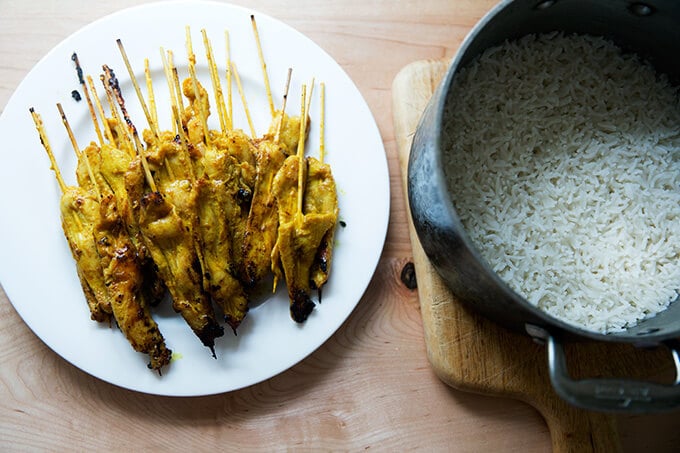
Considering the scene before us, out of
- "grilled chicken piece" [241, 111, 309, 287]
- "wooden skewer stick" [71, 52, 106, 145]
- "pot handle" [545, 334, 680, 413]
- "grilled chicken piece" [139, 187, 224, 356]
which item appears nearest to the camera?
"pot handle" [545, 334, 680, 413]

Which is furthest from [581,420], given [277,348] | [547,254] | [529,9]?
[529,9]

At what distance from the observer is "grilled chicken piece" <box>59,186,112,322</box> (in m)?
1.57

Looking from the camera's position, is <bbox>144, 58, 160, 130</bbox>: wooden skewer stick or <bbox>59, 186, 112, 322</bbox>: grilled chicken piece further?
<bbox>144, 58, 160, 130</bbox>: wooden skewer stick

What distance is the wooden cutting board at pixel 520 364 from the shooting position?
171cm

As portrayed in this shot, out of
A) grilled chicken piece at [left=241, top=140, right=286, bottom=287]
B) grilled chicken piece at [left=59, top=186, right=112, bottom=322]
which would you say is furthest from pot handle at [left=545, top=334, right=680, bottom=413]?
grilled chicken piece at [left=59, top=186, right=112, bottom=322]

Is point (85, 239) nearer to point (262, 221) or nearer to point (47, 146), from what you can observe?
point (47, 146)

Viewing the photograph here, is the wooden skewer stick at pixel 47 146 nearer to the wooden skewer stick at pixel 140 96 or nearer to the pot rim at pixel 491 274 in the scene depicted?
the wooden skewer stick at pixel 140 96

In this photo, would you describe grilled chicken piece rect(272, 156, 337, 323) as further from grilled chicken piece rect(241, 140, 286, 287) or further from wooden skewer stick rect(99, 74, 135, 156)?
wooden skewer stick rect(99, 74, 135, 156)

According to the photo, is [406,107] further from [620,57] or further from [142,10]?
[142,10]

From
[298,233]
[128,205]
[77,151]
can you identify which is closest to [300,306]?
[298,233]

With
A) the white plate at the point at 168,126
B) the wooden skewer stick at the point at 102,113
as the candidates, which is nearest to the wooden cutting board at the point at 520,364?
the white plate at the point at 168,126

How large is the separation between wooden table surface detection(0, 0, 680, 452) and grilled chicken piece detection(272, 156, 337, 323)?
25 cm

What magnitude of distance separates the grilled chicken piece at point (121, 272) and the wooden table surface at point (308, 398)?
32 centimetres

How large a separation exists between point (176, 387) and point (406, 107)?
1.13 m
